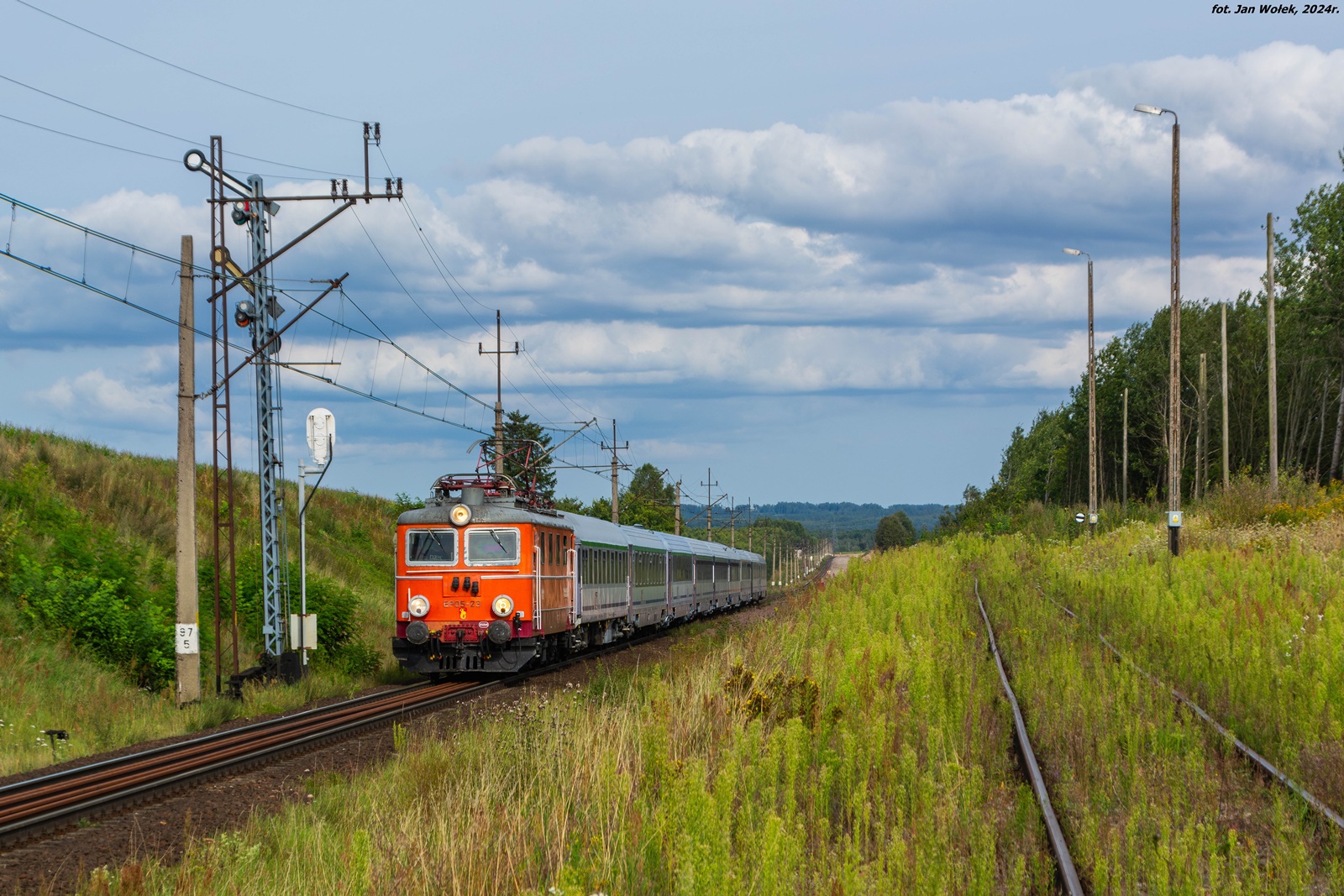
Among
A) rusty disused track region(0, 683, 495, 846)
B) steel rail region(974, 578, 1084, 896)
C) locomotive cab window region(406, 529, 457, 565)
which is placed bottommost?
rusty disused track region(0, 683, 495, 846)

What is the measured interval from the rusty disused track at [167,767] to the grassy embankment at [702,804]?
67.9 inches

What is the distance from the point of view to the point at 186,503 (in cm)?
1788

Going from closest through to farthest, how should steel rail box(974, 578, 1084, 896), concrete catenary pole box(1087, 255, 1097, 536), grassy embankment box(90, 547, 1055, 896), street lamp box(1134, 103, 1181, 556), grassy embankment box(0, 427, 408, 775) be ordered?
grassy embankment box(90, 547, 1055, 896)
steel rail box(974, 578, 1084, 896)
grassy embankment box(0, 427, 408, 775)
street lamp box(1134, 103, 1181, 556)
concrete catenary pole box(1087, 255, 1097, 536)

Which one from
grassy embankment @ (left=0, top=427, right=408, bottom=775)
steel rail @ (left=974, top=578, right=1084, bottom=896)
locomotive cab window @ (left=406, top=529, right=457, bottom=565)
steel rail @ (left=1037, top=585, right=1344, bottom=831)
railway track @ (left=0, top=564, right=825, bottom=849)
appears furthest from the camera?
locomotive cab window @ (left=406, top=529, right=457, bottom=565)

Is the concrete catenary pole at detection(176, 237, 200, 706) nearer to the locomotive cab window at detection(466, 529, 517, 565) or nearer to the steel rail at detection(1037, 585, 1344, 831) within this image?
the locomotive cab window at detection(466, 529, 517, 565)

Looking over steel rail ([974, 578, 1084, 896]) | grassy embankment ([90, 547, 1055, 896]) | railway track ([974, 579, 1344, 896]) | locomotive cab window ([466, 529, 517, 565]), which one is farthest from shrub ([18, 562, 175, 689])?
steel rail ([974, 578, 1084, 896])

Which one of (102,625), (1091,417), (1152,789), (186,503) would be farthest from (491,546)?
(1091,417)

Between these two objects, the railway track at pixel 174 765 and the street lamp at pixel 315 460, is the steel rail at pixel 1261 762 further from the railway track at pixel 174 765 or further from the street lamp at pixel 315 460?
the street lamp at pixel 315 460

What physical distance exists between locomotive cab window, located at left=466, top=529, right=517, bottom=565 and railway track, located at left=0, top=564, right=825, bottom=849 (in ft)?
8.13

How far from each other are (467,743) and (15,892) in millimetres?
4199

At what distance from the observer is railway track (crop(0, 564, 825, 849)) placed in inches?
386

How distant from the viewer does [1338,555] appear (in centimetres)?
2014

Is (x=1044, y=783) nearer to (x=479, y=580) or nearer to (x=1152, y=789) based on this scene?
(x=1152, y=789)

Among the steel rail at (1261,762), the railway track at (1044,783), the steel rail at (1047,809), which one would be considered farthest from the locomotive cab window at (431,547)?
the steel rail at (1261,762)
